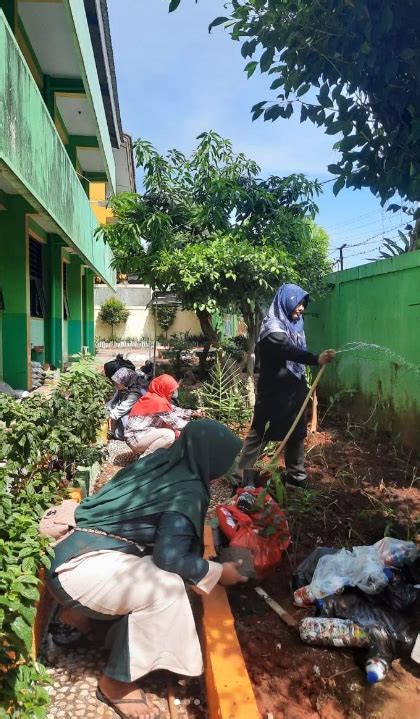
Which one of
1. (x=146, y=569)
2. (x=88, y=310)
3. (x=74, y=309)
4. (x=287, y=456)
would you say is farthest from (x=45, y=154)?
(x=88, y=310)

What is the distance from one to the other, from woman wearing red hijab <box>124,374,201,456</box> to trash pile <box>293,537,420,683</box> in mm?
2143

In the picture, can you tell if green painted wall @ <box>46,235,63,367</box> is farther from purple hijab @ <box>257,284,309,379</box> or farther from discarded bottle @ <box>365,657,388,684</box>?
discarded bottle @ <box>365,657,388,684</box>

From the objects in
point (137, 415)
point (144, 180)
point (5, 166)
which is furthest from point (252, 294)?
point (5, 166)

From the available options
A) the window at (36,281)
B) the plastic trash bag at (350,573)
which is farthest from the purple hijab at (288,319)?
the window at (36,281)

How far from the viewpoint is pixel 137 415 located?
4672 mm

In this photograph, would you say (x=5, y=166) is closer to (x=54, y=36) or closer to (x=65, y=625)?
(x=65, y=625)

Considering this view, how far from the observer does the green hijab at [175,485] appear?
218 centimetres

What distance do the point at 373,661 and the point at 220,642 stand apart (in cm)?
61

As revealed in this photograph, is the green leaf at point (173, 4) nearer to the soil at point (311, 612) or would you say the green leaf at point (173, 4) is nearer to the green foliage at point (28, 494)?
the green foliage at point (28, 494)

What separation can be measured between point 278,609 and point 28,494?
1.30 meters

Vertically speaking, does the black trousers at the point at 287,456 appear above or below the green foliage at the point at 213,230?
below

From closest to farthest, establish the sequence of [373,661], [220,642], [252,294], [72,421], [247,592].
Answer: [373,661]
[220,642]
[247,592]
[72,421]
[252,294]

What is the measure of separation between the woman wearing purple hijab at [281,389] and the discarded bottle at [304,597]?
4.87ft

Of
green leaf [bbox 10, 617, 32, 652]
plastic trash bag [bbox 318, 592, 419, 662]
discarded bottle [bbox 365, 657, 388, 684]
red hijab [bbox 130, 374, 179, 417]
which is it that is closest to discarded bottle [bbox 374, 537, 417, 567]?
plastic trash bag [bbox 318, 592, 419, 662]
